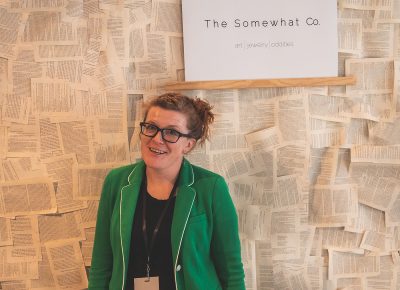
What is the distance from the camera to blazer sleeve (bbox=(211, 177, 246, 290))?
4.12ft

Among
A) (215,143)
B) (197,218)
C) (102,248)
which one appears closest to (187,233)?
(197,218)

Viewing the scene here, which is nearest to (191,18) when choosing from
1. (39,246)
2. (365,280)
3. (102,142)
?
(102,142)

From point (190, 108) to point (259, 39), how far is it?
0.43 m

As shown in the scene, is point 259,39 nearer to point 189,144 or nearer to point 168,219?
point 189,144

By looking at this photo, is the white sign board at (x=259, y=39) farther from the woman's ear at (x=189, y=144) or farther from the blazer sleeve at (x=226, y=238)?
the blazer sleeve at (x=226, y=238)

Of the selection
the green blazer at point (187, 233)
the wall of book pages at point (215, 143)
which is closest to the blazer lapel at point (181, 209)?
the green blazer at point (187, 233)

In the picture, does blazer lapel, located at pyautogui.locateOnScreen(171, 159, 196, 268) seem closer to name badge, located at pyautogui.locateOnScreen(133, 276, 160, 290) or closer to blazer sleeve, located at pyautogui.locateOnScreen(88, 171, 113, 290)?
name badge, located at pyautogui.locateOnScreen(133, 276, 160, 290)

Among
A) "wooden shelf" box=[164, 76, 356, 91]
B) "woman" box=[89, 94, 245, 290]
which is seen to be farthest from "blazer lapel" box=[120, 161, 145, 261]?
"wooden shelf" box=[164, 76, 356, 91]

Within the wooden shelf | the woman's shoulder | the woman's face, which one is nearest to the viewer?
the woman's face

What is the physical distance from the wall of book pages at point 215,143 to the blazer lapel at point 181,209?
0.92 feet

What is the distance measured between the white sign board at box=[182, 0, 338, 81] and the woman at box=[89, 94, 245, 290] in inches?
10.7

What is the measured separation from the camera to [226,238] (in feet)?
4.13

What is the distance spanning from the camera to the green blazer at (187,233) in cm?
121

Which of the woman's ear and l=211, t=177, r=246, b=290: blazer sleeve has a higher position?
the woman's ear
